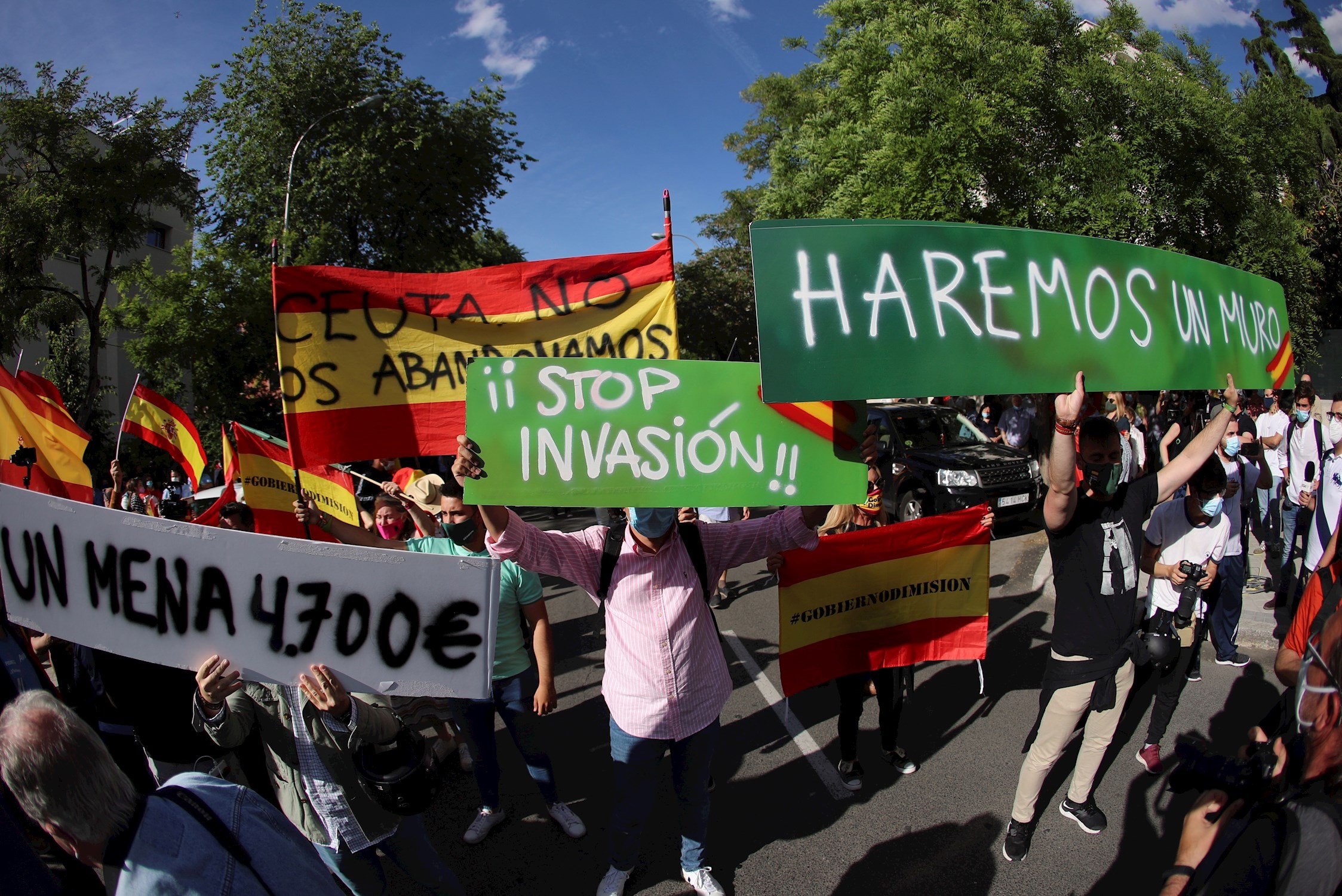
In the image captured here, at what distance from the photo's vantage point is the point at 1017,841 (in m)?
3.26

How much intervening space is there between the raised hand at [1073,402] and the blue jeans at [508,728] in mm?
2500

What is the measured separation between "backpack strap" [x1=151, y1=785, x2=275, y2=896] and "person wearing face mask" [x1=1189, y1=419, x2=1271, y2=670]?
462cm

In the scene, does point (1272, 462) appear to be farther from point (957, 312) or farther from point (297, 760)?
point (297, 760)

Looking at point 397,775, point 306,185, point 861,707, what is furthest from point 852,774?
point 306,185

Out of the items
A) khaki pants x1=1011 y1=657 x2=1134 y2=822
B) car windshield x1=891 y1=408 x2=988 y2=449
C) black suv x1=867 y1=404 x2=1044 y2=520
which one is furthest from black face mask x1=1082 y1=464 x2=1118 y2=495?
car windshield x1=891 y1=408 x2=988 y2=449

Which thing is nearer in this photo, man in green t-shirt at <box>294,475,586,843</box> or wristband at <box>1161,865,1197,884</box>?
wristband at <box>1161,865,1197,884</box>

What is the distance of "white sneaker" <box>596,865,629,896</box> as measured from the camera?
316 centimetres

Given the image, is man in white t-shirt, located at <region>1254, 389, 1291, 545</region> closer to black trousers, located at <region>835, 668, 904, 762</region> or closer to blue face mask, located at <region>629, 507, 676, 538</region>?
black trousers, located at <region>835, 668, 904, 762</region>

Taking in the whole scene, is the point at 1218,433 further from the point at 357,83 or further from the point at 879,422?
the point at 357,83

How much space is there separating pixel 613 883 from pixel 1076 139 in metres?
13.2

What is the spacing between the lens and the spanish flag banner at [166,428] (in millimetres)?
6844

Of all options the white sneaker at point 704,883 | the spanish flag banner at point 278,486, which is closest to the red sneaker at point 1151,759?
the white sneaker at point 704,883

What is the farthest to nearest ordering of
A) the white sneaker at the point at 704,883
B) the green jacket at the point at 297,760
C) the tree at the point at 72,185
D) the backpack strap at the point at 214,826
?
1. the tree at the point at 72,185
2. the white sneaker at the point at 704,883
3. the green jacket at the point at 297,760
4. the backpack strap at the point at 214,826

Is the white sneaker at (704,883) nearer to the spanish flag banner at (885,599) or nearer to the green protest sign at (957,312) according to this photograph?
the spanish flag banner at (885,599)
